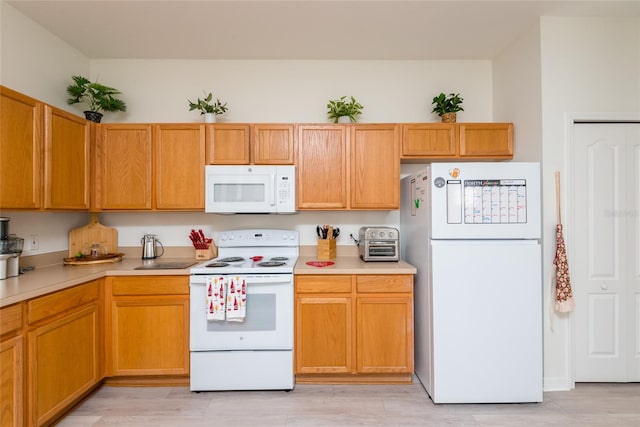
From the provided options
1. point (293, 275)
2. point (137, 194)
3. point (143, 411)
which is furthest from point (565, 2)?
point (143, 411)

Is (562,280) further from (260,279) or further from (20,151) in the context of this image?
(20,151)

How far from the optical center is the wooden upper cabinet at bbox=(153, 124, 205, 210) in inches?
105

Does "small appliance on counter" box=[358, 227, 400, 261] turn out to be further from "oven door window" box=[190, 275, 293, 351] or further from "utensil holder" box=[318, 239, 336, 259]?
"oven door window" box=[190, 275, 293, 351]

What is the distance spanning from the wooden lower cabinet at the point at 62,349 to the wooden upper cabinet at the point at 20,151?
66cm

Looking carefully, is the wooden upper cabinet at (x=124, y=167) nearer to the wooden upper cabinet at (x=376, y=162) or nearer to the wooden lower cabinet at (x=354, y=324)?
the wooden lower cabinet at (x=354, y=324)

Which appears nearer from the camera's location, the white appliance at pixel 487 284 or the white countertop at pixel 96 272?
the white countertop at pixel 96 272

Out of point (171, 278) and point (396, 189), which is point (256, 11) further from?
point (171, 278)

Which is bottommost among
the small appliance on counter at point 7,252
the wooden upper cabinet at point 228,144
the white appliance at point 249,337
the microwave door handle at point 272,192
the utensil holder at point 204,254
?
the white appliance at point 249,337

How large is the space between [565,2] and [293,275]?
2.71 meters

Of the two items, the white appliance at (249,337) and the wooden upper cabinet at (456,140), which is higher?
the wooden upper cabinet at (456,140)

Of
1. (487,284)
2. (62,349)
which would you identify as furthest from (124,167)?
(487,284)

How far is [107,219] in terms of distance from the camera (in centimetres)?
302

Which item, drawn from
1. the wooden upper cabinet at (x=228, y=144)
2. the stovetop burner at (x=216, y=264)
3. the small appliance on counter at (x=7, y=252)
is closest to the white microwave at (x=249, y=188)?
the wooden upper cabinet at (x=228, y=144)

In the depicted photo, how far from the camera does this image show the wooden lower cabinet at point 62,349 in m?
1.76
